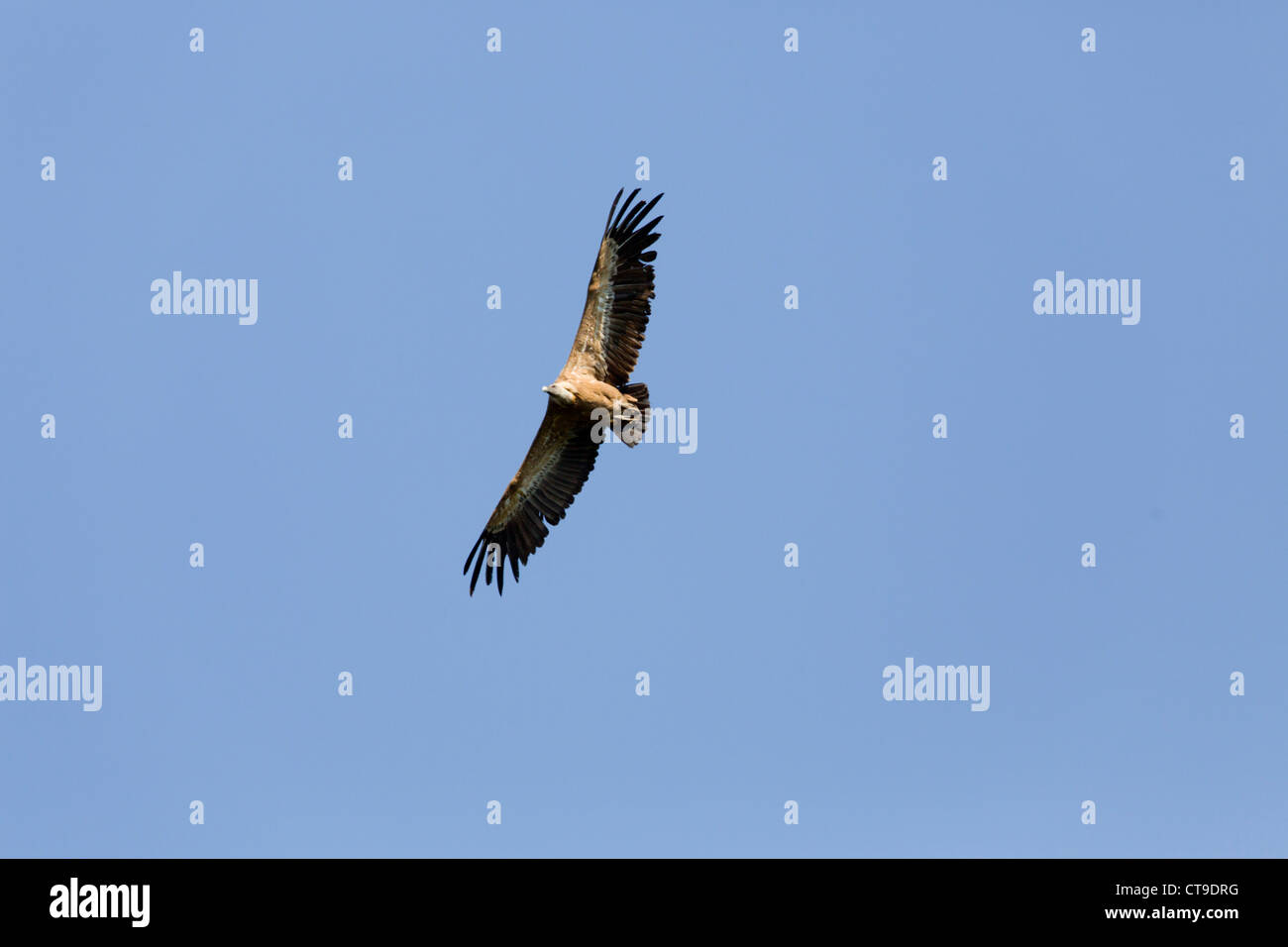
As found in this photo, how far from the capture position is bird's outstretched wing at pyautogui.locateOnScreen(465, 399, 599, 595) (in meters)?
25.0

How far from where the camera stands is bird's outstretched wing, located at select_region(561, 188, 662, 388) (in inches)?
947

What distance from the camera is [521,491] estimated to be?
25.8m

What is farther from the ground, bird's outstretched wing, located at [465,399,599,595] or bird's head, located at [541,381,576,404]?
bird's head, located at [541,381,576,404]

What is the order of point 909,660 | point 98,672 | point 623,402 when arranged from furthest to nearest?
point 98,672 → point 909,660 → point 623,402

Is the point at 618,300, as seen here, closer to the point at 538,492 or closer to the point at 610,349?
the point at 610,349

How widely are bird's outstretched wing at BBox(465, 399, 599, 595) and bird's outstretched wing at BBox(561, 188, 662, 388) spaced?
3.20ft

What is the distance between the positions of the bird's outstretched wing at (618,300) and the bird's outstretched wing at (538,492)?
3.20ft

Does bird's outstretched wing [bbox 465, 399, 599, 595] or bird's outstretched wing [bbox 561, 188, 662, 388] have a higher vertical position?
bird's outstretched wing [bbox 561, 188, 662, 388]

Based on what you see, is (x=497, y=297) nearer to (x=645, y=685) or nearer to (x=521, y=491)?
(x=521, y=491)

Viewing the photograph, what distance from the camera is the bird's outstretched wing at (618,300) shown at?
24047mm

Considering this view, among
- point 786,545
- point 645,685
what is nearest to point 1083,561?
point 786,545

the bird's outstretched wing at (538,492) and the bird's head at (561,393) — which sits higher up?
the bird's head at (561,393)
